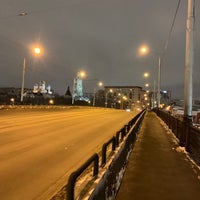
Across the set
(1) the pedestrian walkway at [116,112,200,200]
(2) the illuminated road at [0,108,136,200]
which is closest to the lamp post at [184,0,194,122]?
(1) the pedestrian walkway at [116,112,200,200]

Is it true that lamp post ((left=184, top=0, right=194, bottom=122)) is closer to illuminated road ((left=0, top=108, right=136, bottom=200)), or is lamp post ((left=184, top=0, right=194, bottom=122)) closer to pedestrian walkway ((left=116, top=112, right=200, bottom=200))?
pedestrian walkway ((left=116, top=112, right=200, bottom=200))

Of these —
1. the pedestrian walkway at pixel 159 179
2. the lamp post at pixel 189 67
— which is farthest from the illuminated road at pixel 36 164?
the lamp post at pixel 189 67

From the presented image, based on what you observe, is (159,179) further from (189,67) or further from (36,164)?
(189,67)

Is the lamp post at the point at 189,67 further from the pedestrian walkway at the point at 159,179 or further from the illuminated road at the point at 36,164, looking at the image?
the illuminated road at the point at 36,164

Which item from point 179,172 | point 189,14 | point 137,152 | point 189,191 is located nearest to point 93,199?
point 189,191

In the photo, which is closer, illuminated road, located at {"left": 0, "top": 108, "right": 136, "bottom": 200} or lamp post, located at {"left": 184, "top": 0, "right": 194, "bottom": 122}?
illuminated road, located at {"left": 0, "top": 108, "right": 136, "bottom": 200}

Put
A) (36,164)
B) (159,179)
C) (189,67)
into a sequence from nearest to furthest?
(159,179) < (36,164) < (189,67)

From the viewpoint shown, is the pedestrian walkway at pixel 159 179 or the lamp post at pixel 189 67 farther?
the lamp post at pixel 189 67

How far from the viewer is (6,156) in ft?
36.6

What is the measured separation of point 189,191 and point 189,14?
1002cm

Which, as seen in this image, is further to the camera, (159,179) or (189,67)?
(189,67)

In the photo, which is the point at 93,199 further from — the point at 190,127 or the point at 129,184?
the point at 190,127

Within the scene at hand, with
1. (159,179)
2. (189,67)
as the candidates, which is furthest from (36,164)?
(189,67)

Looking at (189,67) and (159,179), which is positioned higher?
(189,67)
